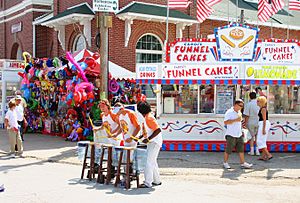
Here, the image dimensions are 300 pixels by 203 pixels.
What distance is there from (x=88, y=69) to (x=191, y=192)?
8146 millimetres

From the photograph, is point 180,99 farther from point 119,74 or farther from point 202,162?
point 119,74

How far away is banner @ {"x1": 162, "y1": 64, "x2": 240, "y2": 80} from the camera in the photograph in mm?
12039

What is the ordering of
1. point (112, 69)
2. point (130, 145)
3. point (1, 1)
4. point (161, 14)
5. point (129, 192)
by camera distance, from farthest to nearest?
point (1, 1) < point (161, 14) < point (112, 69) < point (130, 145) < point (129, 192)

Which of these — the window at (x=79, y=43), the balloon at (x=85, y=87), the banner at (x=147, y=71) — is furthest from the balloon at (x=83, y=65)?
the window at (x=79, y=43)

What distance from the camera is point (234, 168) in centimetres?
1001

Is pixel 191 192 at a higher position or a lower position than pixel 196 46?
lower

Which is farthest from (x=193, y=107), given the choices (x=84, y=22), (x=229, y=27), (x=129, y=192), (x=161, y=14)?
(x=84, y=22)

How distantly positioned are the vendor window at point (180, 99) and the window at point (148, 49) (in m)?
6.40

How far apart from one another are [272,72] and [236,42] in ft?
4.86

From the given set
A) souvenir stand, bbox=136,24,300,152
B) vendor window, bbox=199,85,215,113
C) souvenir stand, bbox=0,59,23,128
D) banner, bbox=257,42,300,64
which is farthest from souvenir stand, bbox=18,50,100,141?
banner, bbox=257,42,300,64

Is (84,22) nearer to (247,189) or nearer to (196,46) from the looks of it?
(196,46)

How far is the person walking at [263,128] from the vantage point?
1056 centimetres

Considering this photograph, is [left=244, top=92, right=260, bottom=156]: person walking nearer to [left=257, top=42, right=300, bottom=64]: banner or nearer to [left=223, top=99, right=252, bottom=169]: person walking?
[left=223, top=99, right=252, bottom=169]: person walking

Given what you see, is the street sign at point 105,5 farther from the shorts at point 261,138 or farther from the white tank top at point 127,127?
the shorts at point 261,138
